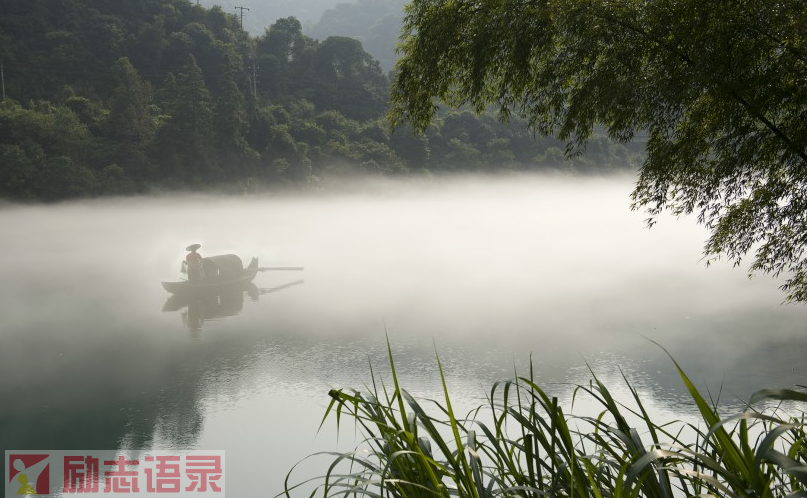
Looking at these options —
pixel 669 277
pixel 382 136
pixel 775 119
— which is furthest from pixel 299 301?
pixel 382 136

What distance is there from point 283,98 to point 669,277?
1926 cm

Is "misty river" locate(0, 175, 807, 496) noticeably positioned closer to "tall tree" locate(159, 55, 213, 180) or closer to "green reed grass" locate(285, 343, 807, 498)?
"green reed grass" locate(285, 343, 807, 498)

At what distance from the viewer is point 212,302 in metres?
13.9

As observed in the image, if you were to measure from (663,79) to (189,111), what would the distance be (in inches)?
900

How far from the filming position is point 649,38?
3.81m

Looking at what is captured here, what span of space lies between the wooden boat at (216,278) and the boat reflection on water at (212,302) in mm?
71

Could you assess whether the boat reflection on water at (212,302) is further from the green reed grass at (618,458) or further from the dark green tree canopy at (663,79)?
the green reed grass at (618,458)

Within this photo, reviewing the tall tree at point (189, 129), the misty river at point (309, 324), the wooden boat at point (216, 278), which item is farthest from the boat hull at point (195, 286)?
the tall tree at point (189, 129)

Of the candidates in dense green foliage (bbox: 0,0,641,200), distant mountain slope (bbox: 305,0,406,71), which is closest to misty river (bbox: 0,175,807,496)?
dense green foliage (bbox: 0,0,641,200)

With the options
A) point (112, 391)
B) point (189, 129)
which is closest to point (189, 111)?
point (189, 129)

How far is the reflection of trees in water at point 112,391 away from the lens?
21.6 ft

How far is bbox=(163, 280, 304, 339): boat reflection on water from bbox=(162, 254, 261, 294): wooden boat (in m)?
0.07

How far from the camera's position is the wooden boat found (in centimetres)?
1404

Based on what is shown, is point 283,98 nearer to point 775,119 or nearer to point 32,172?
point 32,172
